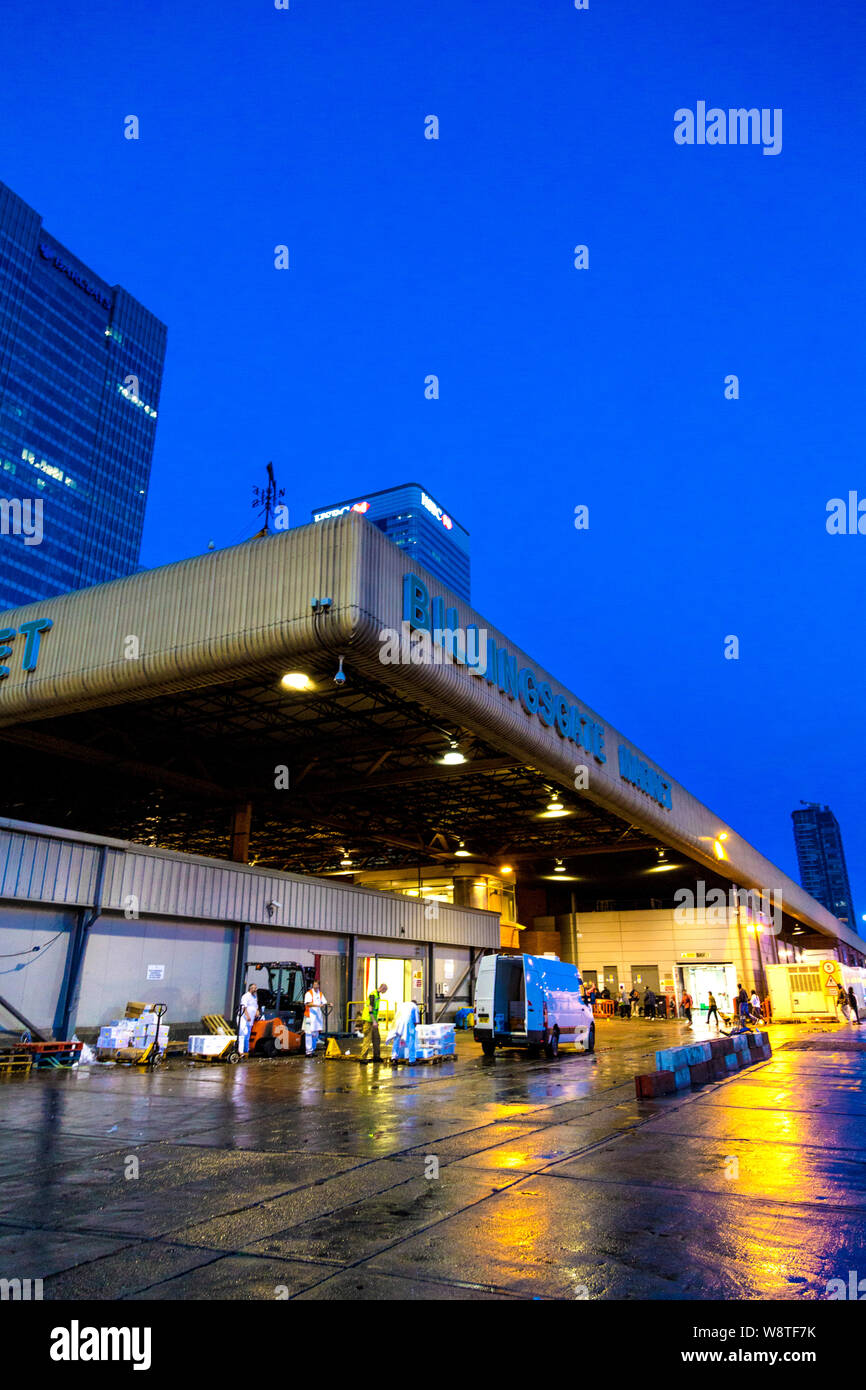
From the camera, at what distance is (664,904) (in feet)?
175

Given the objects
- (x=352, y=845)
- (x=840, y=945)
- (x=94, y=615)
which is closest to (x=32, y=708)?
(x=94, y=615)

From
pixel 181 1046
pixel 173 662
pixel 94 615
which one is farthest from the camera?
pixel 181 1046

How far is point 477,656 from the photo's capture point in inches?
783

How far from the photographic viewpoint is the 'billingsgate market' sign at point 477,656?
58.0ft

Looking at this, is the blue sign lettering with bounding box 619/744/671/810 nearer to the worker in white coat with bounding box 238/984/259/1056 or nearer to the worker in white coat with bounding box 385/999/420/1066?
the worker in white coat with bounding box 385/999/420/1066

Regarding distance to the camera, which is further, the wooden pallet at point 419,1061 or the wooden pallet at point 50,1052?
the wooden pallet at point 419,1061

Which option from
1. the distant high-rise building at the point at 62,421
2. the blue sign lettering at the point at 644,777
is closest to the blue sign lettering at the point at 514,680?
the blue sign lettering at the point at 644,777

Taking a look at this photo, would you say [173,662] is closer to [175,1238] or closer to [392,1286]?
[175,1238]

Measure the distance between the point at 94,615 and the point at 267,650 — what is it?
5.55 m

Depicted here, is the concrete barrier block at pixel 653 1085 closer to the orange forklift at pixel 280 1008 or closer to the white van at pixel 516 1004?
the white van at pixel 516 1004

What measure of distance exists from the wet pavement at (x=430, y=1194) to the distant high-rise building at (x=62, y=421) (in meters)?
135

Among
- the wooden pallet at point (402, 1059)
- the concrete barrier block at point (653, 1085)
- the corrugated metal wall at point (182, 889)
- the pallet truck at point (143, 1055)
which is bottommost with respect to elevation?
the wooden pallet at point (402, 1059)
